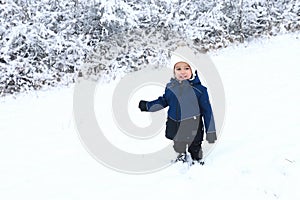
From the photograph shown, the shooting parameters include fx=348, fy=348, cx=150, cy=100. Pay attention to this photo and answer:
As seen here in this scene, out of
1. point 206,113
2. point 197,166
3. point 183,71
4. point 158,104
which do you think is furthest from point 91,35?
point 197,166

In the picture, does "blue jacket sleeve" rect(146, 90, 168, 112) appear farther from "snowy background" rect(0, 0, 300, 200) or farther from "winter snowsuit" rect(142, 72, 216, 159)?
"snowy background" rect(0, 0, 300, 200)

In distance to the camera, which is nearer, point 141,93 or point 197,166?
point 197,166

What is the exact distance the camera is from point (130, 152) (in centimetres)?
484

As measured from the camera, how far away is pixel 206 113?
3.82 metres

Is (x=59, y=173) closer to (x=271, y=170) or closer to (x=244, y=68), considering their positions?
(x=271, y=170)

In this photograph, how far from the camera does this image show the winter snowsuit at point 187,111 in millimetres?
3801

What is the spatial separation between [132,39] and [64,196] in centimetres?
782

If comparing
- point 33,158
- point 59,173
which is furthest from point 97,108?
point 59,173

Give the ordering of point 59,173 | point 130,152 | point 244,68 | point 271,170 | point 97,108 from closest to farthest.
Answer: point 271,170
point 59,173
point 130,152
point 97,108
point 244,68

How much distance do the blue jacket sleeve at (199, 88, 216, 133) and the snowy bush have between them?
615 cm

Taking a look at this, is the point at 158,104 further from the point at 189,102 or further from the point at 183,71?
the point at 183,71

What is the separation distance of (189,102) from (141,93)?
3807 mm

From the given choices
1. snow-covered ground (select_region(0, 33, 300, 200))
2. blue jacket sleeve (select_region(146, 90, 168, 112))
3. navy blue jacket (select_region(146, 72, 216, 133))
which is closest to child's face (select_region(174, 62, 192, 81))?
navy blue jacket (select_region(146, 72, 216, 133))

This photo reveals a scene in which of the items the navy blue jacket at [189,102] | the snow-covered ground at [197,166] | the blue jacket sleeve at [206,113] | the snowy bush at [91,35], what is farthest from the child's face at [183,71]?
the snowy bush at [91,35]
